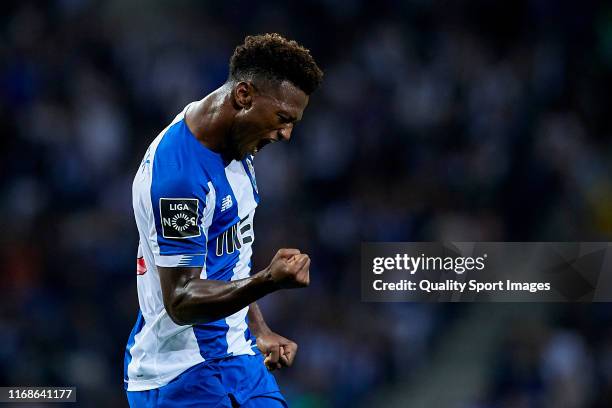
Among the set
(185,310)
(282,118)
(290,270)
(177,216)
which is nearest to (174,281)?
(185,310)

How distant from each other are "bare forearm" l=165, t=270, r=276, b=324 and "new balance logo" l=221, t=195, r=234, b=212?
34 centimetres

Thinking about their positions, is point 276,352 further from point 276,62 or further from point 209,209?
point 276,62

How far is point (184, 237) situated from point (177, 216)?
8cm

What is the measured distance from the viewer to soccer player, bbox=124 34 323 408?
11.5 feet

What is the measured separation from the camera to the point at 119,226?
30.4 ft

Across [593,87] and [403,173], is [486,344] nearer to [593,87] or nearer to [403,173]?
[403,173]

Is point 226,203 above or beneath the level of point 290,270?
above

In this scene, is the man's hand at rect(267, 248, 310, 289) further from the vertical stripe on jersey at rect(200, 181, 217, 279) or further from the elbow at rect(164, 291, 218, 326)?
the vertical stripe on jersey at rect(200, 181, 217, 279)

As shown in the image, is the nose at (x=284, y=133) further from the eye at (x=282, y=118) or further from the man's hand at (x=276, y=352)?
the man's hand at (x=276, y=352)

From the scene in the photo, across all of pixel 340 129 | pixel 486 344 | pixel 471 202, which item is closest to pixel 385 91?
pixel 340 129

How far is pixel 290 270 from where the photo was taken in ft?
10.6

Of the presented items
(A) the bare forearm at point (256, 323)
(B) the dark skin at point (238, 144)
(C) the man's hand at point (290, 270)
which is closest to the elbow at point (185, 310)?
(B) the dark skin at point (238, 144)

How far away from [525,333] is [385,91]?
329cm

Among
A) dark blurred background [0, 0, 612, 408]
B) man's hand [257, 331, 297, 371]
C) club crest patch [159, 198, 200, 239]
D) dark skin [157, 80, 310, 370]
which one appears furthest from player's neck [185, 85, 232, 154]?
dark blurred background [0, 0, 612, 408]
